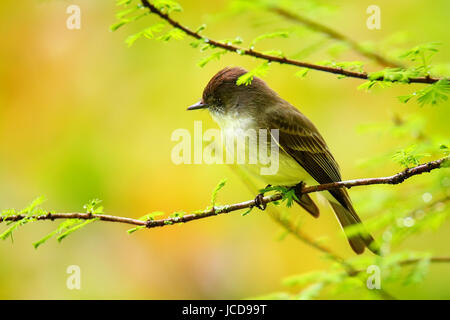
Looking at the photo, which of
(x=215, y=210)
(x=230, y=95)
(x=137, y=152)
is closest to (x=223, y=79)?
(x=230, y=95)

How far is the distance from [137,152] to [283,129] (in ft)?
6.07

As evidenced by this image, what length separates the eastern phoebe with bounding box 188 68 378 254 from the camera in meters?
2.77

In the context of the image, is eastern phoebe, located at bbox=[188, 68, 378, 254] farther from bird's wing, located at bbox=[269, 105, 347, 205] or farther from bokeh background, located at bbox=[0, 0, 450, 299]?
bokeh background, located at bbox=[0, 0, 450, 299]

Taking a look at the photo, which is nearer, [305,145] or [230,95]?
[305,145]

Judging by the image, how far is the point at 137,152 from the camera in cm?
439

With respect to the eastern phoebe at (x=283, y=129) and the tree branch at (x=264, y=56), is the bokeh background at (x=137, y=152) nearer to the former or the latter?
the eastern phoebe at (x=283, y=129)

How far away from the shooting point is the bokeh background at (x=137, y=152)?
4.05m

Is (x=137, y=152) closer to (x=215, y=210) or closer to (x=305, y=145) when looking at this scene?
(x=305, y=145)

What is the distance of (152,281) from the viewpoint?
13.5 feet
